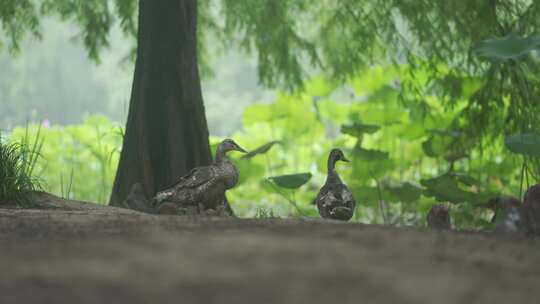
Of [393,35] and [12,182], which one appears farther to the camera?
[393,35]

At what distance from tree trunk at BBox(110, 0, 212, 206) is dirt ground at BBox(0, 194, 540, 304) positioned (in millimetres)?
2621

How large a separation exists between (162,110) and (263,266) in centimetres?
374

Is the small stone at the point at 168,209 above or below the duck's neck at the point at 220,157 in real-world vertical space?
below

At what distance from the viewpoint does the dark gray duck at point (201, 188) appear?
15.5ft

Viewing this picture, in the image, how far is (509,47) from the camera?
497cm

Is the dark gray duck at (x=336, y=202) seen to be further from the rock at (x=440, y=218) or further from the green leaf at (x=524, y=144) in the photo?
the green leaf at (x=524, y=144)

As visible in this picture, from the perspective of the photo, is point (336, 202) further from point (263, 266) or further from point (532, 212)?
point (263, 266)

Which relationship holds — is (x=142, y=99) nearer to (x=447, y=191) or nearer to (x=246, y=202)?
(x=447, y=191)

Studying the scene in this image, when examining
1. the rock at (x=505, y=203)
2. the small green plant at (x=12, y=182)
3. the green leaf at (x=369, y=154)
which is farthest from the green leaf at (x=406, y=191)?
the small green plant at (x=12, y=182)

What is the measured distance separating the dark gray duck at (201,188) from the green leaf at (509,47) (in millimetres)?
2071

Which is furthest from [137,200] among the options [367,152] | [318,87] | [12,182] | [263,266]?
[318,87]

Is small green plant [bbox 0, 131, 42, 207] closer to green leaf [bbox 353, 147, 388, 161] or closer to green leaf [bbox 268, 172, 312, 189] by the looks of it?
green leaf [bbox 268, 172, 312, 189]

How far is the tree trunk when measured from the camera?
5.78m

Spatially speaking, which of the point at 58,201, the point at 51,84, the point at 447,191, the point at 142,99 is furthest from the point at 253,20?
the point at 51,84
